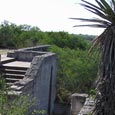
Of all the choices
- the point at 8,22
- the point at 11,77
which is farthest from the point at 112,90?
the point at 8,22

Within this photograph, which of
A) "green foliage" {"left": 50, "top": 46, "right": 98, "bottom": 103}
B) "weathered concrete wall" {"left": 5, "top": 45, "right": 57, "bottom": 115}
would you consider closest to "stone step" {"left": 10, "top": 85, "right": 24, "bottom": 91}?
"weathered concrete wall" {"left": 5, "top": 45, "right": 57, "bottom": 115}

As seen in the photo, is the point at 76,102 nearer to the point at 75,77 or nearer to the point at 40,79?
the point at 40,79

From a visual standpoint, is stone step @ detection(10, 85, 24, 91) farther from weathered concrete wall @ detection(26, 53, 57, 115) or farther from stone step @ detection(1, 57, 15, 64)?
stone step @ detection(1, 57, 15, 64)

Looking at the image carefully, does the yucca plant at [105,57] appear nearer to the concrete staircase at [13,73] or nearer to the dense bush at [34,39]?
the concrete staircase at [13,73]

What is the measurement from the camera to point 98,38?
25.1ft

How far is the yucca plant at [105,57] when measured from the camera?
7.43m

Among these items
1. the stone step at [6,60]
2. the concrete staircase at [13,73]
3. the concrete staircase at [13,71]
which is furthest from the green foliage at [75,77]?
the concrete staircase at [13,73]

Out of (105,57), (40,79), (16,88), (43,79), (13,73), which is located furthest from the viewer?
(43,79)

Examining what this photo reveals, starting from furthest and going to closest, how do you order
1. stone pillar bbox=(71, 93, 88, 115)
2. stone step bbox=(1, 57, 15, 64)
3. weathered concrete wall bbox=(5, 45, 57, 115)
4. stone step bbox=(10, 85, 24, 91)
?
stone step bbox=(1, 57, 15, 64) → weathered concrete wall bbox=(5, 45, 57, 115) → stone step bbox=(10, 85, 24, 91) → stone pillar bbox=(71, 93, 88, 115)

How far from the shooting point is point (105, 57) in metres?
7.49

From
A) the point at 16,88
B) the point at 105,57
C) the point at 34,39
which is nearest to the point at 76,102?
the point at 16,88

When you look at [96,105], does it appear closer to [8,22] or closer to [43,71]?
[43,71]

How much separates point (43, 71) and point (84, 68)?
6741mm

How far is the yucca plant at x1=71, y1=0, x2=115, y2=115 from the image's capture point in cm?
743
